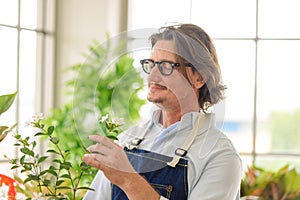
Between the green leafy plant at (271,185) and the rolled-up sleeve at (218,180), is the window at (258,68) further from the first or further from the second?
the rolled-up sleeve at (218,180)

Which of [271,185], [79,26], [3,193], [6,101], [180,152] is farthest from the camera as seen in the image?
[79,26]

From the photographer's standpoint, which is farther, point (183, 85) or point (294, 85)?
point (294, 85)

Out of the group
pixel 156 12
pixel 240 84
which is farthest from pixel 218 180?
pixel 156 12

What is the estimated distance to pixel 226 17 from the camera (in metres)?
3.67

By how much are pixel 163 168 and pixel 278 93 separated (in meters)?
2.38

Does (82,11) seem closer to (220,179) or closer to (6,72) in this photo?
(6,72)

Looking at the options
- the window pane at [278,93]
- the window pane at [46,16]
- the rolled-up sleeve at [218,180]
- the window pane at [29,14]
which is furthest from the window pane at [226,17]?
the rolled-up sleeve at [218,180]

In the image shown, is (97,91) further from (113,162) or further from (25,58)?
(25,58)

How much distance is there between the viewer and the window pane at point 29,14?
12.4 feet

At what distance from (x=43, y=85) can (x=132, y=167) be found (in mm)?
2751

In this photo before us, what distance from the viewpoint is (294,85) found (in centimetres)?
364

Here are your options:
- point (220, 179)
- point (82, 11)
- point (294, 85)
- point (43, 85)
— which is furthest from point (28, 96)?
point (220, 179)

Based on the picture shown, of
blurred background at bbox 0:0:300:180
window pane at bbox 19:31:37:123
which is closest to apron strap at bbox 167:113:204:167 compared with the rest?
blurred background at bbox 0:0:300:180

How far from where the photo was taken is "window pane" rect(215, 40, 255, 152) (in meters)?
3.65
